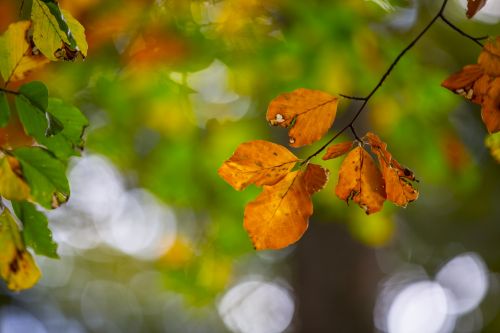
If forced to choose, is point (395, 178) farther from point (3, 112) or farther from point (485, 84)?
point (3, 112)

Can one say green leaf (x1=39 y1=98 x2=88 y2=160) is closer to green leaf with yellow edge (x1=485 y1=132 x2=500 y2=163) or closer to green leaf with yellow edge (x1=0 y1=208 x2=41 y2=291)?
green leaf with yellow edge (x1=0 y1=208 x2=41 y2=291)

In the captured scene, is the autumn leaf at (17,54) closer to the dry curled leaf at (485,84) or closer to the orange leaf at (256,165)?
the orange leaf at (256,165)

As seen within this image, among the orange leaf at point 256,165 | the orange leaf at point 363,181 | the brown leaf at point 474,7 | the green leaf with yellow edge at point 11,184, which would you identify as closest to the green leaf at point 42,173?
the green leaf with yellow edge at point 11,184

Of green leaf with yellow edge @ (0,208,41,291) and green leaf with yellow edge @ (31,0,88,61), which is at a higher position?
green leaf with yellow edge @ (31,0,88,61)

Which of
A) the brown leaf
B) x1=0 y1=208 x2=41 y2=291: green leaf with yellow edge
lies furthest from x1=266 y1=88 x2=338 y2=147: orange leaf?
x1=0 y1=208 x2=41 y2=291: green leaf with yellow edge

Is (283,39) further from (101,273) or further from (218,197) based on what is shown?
(101,273)

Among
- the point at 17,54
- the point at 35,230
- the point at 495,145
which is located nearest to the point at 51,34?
the point at 17,54
